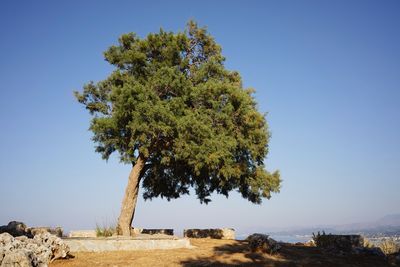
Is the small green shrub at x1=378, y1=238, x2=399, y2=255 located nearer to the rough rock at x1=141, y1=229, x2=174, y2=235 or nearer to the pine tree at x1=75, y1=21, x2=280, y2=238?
the pine tree at x1=75, y1=21, x2=280, y2=238

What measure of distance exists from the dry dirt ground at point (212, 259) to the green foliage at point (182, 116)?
17.2 feet

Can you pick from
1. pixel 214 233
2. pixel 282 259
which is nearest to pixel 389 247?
pixel 282 259

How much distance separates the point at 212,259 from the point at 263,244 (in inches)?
139

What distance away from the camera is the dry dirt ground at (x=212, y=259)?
40.0 feet

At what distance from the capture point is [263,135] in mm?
21828

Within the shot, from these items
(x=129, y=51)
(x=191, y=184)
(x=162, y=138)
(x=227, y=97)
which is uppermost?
(x=129, y=51)

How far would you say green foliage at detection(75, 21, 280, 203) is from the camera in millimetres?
19031

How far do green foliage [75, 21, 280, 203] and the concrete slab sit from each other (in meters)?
4.28

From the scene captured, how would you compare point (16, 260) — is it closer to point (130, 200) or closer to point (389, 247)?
point (130, 200)

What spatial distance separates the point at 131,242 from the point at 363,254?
404 inches

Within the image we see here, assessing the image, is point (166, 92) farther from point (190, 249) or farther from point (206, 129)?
point (190, 249)

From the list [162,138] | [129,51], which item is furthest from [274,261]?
[129,51]

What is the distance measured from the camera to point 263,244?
52.2ft

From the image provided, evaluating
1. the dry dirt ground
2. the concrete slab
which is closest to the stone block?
the concrete slab
